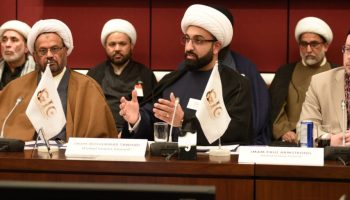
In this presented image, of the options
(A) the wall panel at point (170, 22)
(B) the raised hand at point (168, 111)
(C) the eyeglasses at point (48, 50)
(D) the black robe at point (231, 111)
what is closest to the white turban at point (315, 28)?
(A) the wall panel at point (170, 22)

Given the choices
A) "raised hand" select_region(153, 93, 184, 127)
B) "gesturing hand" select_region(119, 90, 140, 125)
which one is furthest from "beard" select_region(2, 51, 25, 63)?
"raised hand" select_region(153, 93, 184, 127)

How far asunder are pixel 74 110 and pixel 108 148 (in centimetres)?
135

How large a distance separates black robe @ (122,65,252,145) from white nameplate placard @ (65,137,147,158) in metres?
0.74

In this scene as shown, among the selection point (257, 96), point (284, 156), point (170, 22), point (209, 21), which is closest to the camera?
point (284, 156)

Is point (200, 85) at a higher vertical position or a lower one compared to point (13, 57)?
lower

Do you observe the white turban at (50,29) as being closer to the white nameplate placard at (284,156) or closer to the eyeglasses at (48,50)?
the eyeglasses at (48,50)

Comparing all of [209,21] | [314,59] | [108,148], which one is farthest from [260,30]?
[108,148]

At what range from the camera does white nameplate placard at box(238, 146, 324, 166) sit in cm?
286

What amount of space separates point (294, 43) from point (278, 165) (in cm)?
401

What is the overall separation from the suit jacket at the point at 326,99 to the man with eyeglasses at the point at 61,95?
1389mm

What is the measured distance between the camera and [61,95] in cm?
447

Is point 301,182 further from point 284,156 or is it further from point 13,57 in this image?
point 13,57

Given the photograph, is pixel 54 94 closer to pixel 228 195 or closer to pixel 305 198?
pixel 228 195

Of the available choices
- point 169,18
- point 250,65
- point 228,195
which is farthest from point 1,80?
point 228,195
